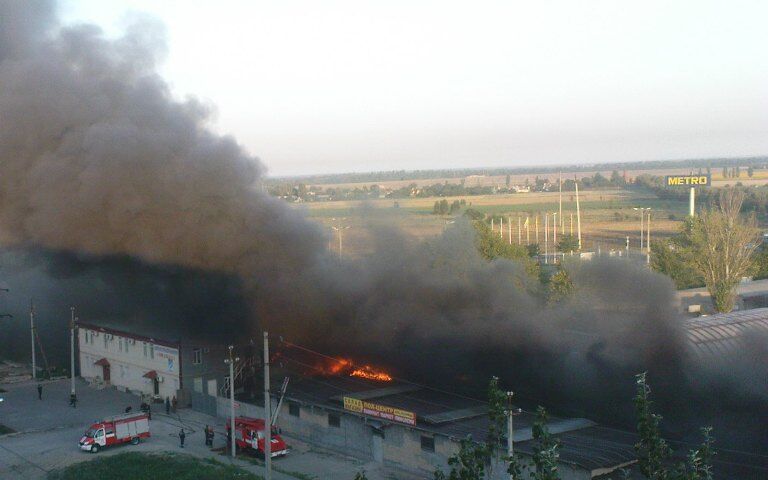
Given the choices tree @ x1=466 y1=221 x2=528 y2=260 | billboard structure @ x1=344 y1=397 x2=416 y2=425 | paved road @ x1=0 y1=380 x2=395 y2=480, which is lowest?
paved road @ x1=0 y1=380 x2=395 y2=480

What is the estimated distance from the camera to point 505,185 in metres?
103

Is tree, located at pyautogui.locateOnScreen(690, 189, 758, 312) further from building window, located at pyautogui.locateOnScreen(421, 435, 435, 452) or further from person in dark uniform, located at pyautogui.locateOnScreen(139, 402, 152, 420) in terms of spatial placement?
person in dark uniform, located at pyautogui.locateOnScreen(139, 402, 152, 420)

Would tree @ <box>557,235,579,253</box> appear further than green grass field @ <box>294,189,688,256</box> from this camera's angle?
Yes

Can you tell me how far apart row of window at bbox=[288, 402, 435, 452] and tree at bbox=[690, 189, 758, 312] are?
23.3 m

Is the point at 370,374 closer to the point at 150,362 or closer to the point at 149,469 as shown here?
the point at 150,362

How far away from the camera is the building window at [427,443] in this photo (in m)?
16.7

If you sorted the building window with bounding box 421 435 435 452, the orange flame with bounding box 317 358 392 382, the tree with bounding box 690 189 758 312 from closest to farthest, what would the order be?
the building window with bounding box 421 435 435 452, the orange flame with bounding box 317 358 392 382, the tree with bounding box 690 189 758 312

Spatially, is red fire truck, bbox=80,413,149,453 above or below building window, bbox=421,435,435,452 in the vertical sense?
below

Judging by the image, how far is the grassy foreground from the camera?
16.5 meters

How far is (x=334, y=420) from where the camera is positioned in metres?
19.2

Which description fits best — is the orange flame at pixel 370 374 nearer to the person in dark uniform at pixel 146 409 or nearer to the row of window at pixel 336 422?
the row of window at pixel 336 422

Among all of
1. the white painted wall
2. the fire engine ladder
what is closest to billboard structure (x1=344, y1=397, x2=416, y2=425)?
the fire engine ladder

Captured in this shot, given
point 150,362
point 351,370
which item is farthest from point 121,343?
point 351,370

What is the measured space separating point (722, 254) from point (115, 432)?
95.4 feet
